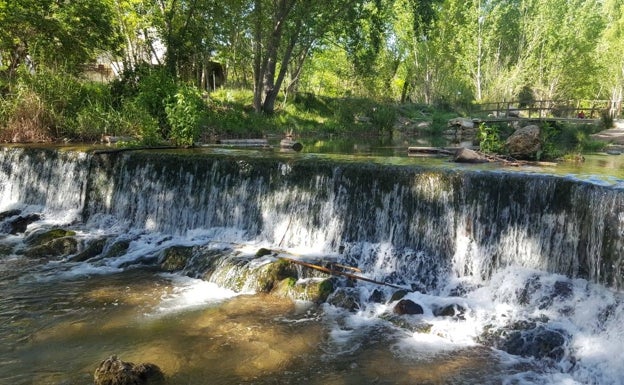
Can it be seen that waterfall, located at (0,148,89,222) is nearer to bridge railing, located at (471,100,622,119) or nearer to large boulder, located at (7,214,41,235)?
large boulder, located at (7,214,41,235)

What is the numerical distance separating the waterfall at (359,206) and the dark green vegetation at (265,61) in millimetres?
2371

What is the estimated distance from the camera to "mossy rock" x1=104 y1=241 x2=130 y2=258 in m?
8.84

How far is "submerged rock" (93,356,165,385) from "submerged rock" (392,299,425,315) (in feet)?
10.7

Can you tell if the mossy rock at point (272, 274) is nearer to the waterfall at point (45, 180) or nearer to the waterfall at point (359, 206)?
the waterfall at point (359, 206)

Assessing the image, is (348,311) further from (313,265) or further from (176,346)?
(176,346)

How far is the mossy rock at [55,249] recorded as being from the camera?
347 inches

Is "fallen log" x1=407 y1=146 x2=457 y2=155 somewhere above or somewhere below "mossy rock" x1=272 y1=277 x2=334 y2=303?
above

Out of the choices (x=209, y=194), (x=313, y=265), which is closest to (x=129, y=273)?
(x=209, y=194)

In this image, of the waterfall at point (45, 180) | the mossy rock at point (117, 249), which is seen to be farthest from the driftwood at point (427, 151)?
the waterfall at point (45, 180)

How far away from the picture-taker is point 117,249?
8961 mm

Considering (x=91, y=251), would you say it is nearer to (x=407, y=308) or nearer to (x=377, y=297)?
(x=377, y=297)

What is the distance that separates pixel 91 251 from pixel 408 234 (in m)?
5.94

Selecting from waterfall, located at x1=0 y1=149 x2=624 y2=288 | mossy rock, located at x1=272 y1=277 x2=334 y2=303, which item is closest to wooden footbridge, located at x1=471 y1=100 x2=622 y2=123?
waterfall, located at x1=0 y1=149 x2=624 y2=288

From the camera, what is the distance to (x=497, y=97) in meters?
38.1
